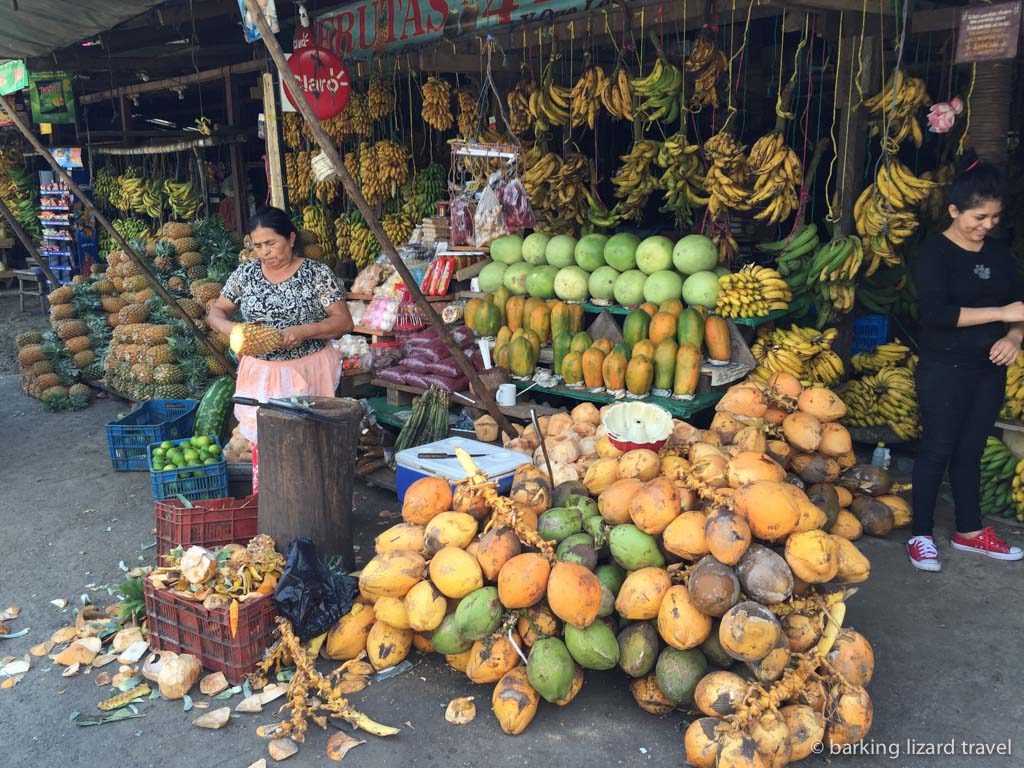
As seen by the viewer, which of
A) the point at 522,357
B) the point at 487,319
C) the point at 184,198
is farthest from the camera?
the point at 184,198

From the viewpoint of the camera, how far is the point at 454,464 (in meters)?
3.92

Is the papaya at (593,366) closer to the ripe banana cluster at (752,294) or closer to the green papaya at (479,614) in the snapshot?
the ripe banana cluster at (752,294)

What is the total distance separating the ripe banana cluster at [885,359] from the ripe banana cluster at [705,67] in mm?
1940

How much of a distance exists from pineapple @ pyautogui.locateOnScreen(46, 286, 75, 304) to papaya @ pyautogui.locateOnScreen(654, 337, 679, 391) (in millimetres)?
6327

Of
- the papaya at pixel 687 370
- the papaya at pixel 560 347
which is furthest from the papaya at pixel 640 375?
the papaya at pixel 560 347

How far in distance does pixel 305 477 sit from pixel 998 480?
376 centimetres

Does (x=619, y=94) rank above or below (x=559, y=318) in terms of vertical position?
above

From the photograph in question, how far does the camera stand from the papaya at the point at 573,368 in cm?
526

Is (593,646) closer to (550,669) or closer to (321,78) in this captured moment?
(550,669)

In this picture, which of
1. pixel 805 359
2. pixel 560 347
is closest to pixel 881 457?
pixel 805 359

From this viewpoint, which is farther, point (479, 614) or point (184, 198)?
point (184, 198)

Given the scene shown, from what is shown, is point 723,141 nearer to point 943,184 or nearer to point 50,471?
point 943,184

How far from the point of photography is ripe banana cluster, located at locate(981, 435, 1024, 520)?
4422 mm

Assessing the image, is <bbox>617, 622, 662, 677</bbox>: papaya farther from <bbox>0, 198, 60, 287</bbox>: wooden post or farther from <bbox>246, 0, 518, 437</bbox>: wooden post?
<bbox>0, 198, 60, 287</bbox>: wooden post
